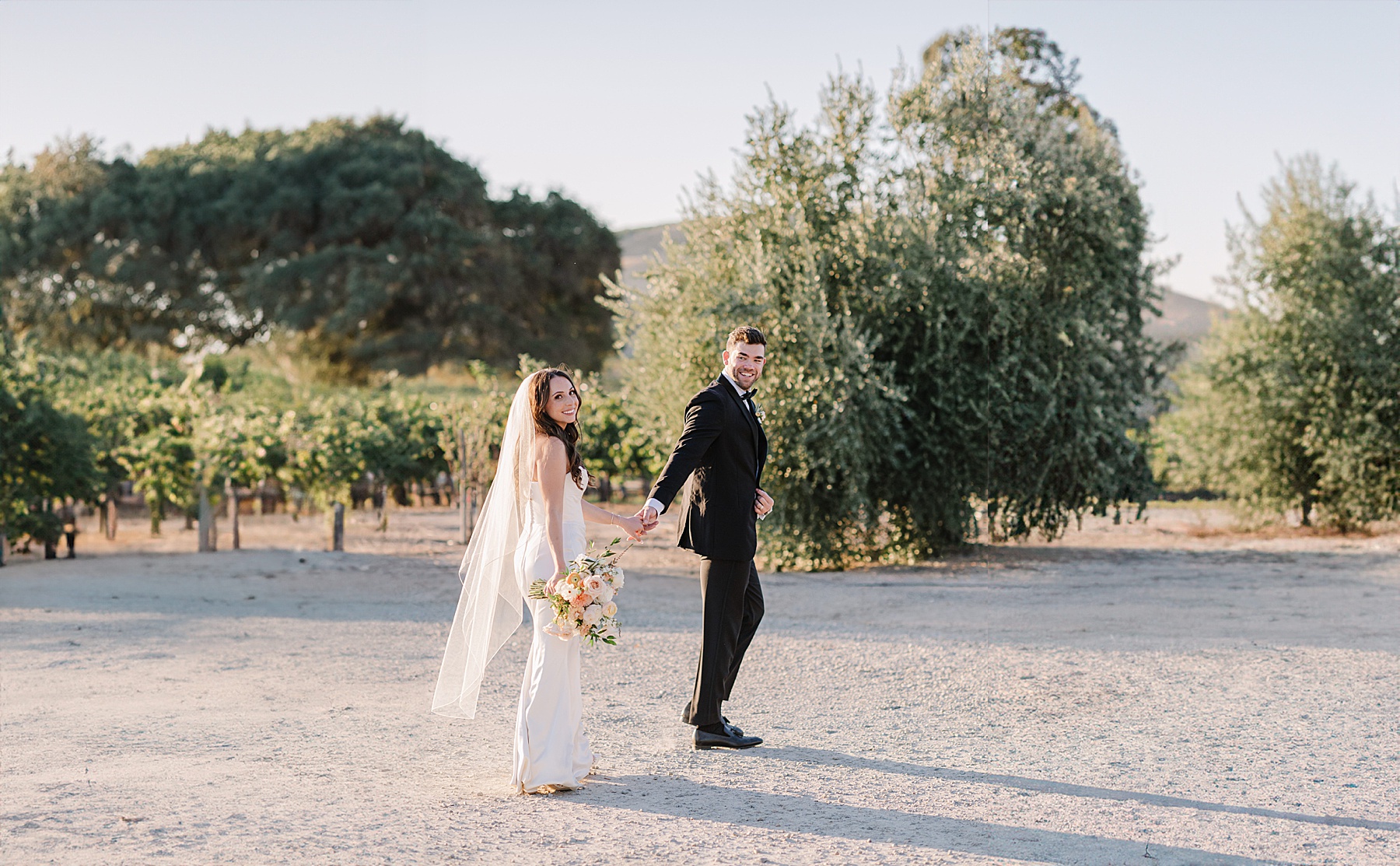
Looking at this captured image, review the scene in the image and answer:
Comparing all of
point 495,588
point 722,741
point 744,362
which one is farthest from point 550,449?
point 722,741

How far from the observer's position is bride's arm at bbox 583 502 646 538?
5.61 metres

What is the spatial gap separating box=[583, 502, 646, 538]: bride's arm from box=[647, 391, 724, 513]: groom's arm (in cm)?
16

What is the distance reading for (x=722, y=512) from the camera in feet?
19.5

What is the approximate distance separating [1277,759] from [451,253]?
34876 millimetres

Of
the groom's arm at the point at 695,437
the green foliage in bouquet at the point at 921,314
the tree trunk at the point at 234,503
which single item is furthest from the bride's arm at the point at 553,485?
the tree trunk at the point at 234,503

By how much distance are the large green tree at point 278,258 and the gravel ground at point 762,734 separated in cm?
2634

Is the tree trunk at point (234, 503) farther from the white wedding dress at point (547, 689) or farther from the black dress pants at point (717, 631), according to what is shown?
the white wedding dress at point (547, 689)

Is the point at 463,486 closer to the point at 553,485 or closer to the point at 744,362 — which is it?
the point at 744,362

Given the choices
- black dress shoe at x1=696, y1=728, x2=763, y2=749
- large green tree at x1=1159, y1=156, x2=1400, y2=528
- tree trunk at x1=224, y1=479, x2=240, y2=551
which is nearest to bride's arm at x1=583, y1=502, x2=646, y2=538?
black dress shoe at x1=696, y1=728, x2=763, y2=749

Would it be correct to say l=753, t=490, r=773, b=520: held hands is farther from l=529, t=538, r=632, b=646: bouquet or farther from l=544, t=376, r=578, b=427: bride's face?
l=544, t=376, r=578, b=427: bride's face

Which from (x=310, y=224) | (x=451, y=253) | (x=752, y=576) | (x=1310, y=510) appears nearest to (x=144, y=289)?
(x=310, y=224)

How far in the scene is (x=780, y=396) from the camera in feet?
44.9

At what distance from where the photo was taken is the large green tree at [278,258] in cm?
3772

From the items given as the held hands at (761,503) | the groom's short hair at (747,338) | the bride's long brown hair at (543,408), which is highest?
the groom's short hair at (747,338)
